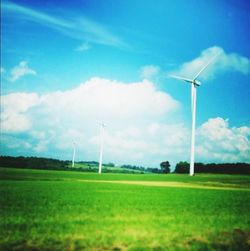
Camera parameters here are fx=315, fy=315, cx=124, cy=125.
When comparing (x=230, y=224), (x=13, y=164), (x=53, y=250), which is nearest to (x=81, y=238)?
Answer: (x=53, y=250)

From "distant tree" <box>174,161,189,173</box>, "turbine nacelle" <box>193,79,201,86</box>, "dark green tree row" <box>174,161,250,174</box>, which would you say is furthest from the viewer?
"distant tree" <box>174,161,189,173</box>

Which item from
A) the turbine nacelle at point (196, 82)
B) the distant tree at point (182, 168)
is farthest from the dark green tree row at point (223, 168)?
the turbine nacelle at point (196, 82)

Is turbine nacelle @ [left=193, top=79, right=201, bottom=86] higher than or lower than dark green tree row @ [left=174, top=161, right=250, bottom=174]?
higher

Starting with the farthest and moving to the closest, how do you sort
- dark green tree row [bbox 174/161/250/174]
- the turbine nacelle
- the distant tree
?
1. the distant tree
2. dark green tree row [bbox 174/161/250/174]
3. the turbine nacelle

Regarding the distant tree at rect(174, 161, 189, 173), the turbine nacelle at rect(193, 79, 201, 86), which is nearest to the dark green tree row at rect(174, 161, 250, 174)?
the distant tree at rect(174, 161, 189, 173)

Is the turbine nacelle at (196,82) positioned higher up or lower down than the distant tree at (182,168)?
higher up

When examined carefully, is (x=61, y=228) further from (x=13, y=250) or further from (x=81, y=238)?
(x=13, y=250)

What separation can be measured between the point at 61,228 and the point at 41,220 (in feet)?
6.90

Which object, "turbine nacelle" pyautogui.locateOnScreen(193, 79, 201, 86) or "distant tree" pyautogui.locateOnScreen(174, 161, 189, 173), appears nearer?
"turbine nacelle" pyautogui.locateOnScreen(193, 79, 201, 86)

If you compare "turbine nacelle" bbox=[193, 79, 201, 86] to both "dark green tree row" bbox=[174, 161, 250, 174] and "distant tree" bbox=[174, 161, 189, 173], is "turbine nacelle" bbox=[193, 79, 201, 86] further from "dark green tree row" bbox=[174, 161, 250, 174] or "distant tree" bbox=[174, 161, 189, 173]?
"distant tree" bbox=[174, 161, 189, 173]

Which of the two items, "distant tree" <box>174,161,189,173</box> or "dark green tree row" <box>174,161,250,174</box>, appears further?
"distant tree" <box>174,161,189,173</box>

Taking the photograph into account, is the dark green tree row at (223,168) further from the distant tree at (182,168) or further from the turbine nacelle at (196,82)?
the turbine nacelle at (196,82)

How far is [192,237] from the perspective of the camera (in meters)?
Answer: 12.2

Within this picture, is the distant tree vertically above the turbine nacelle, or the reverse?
the turbine nacelle
